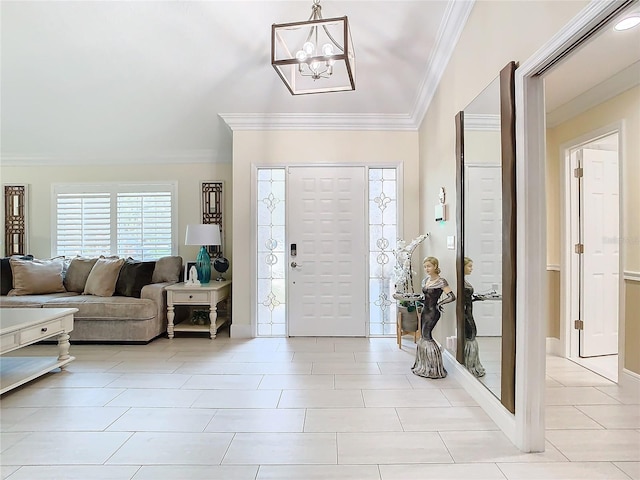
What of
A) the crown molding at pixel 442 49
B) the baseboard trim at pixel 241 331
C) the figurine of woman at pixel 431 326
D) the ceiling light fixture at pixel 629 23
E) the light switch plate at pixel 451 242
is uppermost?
the crown molding at pixel 442 49

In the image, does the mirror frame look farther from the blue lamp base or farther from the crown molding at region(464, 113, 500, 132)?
the blue lamp base

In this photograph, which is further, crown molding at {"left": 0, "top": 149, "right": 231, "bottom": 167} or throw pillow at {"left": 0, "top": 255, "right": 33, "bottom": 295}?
crown molding at {"left": 0, "top": 149, "right": 231, "bottom": 167}

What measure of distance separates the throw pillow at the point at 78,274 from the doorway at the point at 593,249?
5.49 metres

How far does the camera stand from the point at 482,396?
2.55 m

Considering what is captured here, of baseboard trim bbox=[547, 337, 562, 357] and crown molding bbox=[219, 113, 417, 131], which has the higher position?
crown molding bbox=[219, 113, 417, 131]

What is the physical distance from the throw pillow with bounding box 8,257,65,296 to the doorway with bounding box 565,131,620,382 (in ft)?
19.1

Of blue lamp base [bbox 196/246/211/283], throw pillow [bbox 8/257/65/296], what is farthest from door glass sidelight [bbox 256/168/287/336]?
throw pillow [bbox 8/257/65/296]

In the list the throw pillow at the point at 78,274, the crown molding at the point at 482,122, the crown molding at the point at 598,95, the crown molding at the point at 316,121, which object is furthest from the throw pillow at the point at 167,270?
the crown molding at the point at 598,95

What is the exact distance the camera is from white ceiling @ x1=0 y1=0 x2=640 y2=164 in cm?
316

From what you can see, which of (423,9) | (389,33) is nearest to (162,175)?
(389,33)

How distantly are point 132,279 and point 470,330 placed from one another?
3.70 meters

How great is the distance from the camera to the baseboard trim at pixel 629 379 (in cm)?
280

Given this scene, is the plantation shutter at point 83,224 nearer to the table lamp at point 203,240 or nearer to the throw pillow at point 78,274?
the throw pillow at point 78,274

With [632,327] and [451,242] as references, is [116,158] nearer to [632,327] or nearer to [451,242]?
[451,242]
